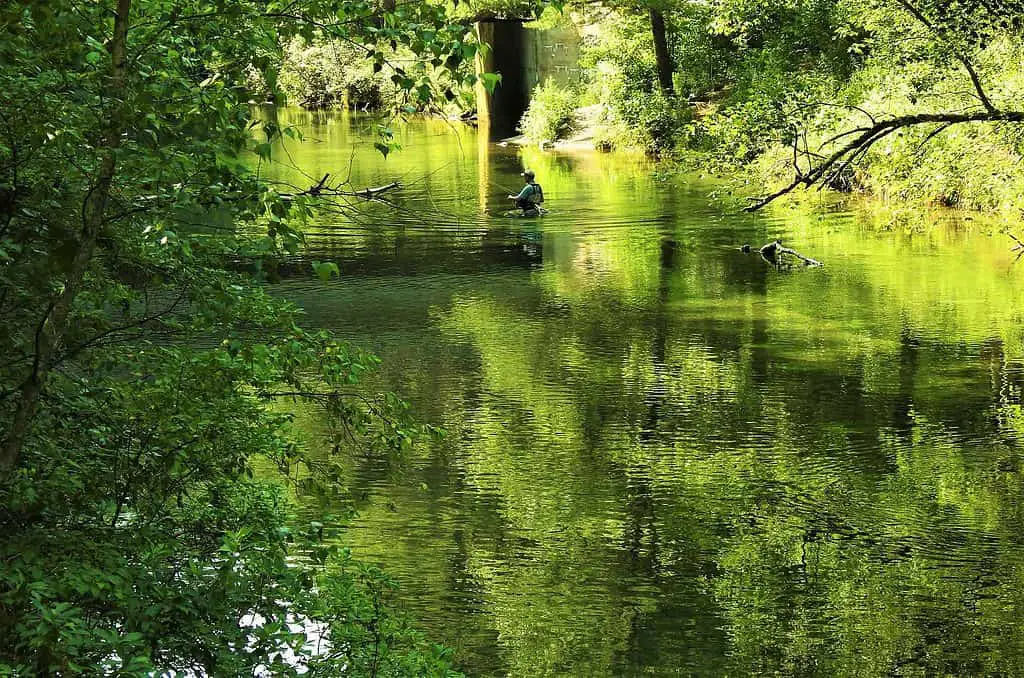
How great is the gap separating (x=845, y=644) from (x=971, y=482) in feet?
13.5

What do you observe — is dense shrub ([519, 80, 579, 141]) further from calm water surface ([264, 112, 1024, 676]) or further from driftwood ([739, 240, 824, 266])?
driftwood ([739, 240, 824, 266])

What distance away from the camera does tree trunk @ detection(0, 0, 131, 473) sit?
4.96m

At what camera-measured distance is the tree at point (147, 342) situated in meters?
5.02

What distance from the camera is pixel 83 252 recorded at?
5000 mm

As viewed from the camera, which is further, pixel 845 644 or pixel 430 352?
pixel 430 352

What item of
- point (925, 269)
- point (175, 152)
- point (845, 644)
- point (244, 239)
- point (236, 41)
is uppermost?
point (236, 41)

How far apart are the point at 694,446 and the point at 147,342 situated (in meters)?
8.50

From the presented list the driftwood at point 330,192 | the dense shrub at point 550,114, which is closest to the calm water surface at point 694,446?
the driftwood at point 330,192

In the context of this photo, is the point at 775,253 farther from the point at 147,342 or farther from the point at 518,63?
the point at 518,63

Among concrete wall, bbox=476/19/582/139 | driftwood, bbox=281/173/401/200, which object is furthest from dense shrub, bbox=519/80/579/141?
driftwood, bbox=281/173/401/200

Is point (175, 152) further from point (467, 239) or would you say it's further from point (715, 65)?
point (715, 65)

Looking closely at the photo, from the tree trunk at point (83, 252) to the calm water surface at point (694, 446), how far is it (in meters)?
1.04

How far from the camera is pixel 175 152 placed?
5.35 m

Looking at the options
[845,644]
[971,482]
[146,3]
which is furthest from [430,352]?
[146,3]
